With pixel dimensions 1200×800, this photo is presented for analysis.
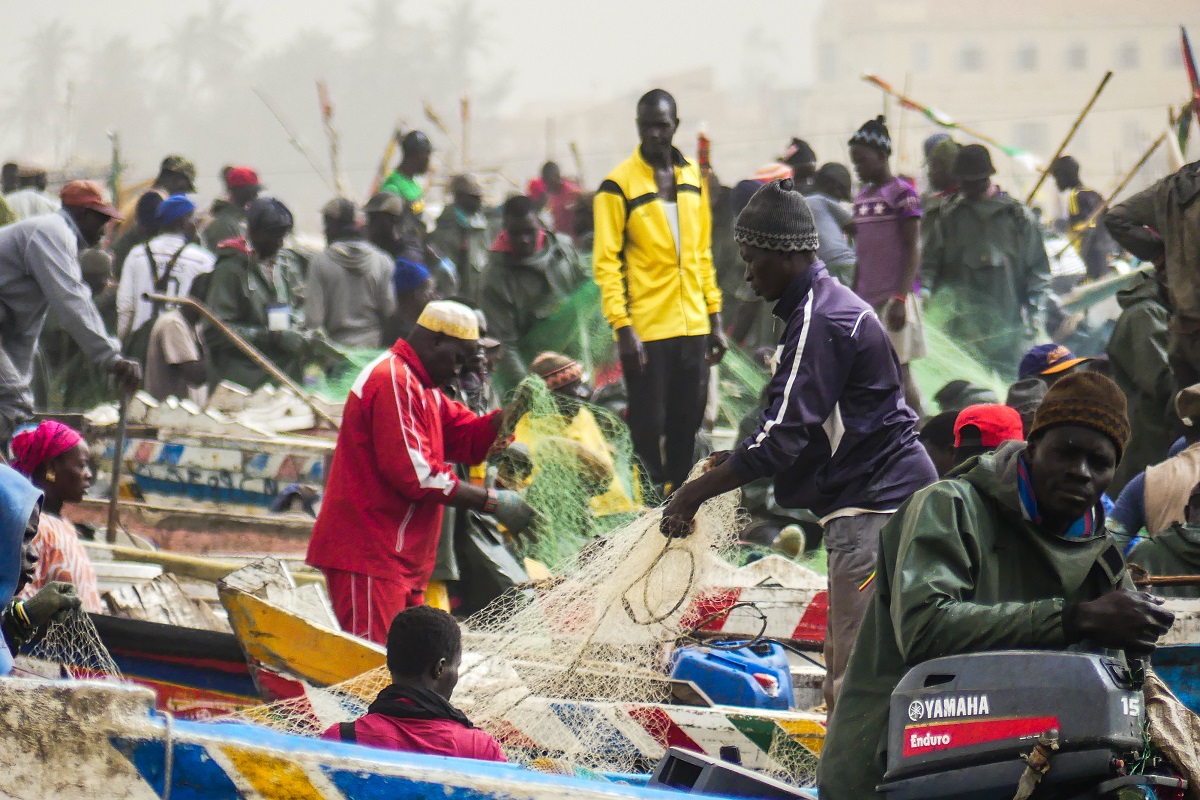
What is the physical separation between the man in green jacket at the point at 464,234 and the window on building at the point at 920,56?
272 feet

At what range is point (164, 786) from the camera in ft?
11.4

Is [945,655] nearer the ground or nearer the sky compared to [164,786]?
nearer the sky

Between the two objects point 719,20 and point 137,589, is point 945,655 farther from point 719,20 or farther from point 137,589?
point 719,20

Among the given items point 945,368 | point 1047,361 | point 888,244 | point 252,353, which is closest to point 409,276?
point 252,353

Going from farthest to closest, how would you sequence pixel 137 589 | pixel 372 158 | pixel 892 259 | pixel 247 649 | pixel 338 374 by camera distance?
pixel 372 158
pixel 338 374
pixel 892 259
pixel 137 589
pixel 247 649

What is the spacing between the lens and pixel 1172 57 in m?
89.2

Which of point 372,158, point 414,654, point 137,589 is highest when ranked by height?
point 414,654

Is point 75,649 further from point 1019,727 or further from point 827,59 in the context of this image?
point 827,59

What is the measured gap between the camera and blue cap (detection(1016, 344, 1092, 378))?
28.7 ft

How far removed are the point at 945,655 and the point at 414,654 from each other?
1.97m

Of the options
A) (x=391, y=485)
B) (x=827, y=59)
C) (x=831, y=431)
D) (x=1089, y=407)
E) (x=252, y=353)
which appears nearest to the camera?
(x=1089, y=407)

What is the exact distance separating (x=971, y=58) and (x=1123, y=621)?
→ 311 feet

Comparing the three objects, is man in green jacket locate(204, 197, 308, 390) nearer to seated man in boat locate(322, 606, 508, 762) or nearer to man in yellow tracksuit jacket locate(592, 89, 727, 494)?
man in yellow tracksuit jacket locate(592, 89, 727, 494)

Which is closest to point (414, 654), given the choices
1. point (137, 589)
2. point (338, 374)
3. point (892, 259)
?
point (137, 589)
